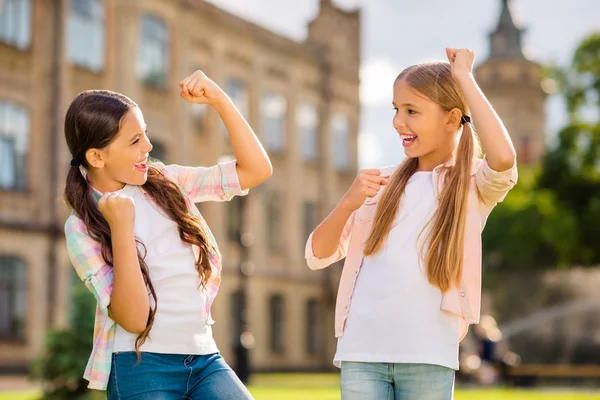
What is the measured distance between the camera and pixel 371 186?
3.58 m

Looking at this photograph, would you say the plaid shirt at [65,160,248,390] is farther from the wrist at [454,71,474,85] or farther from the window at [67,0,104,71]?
the window at [67,0,104,71]

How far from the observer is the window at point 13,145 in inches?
953

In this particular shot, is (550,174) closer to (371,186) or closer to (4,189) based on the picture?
(4,189)

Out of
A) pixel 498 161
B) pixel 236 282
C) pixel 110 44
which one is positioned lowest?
pixel 236 282

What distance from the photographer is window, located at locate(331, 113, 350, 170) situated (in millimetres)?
39250

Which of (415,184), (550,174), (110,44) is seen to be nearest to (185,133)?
(110,44)

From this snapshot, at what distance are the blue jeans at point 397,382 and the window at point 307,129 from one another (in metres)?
33.5

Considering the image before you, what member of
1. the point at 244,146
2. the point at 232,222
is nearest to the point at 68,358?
the point at 244,146

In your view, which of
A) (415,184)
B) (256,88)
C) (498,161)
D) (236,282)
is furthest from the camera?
(256,88)

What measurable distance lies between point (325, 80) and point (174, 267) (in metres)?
35.5

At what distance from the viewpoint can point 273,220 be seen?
35594 mm

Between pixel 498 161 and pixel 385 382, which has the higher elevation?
pixel 498 161

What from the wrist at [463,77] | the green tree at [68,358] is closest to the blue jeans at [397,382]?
the wrist at [463,77]

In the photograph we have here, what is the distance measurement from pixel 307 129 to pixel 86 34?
12530 millimetres
